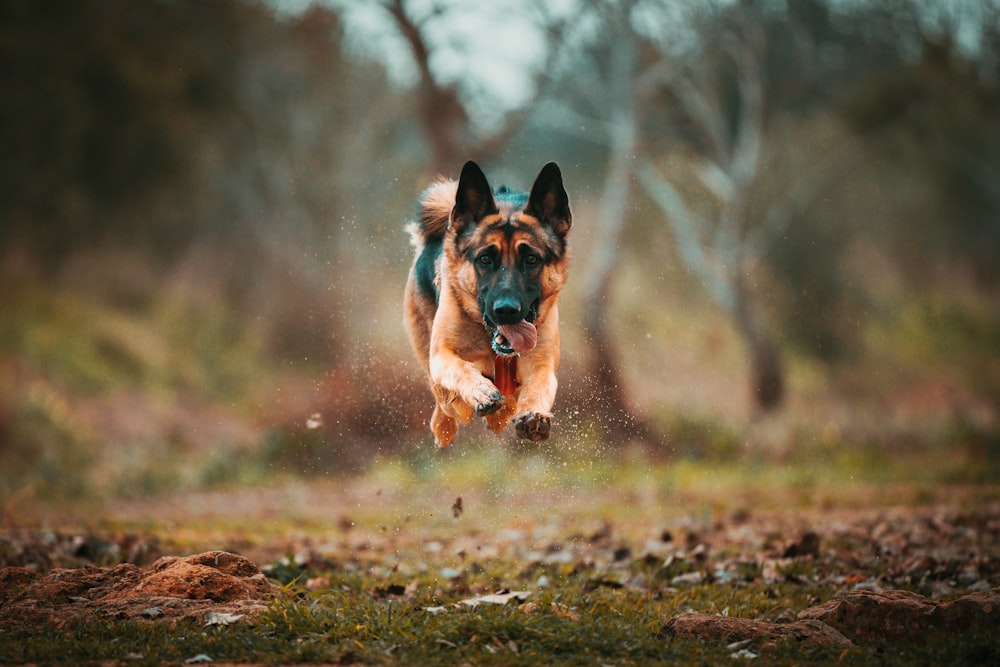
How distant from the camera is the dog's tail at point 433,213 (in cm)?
764

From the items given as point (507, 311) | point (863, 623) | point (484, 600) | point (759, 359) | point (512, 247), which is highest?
point (759, 359)

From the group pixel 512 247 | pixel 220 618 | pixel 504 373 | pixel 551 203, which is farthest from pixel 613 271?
pixel 220 618

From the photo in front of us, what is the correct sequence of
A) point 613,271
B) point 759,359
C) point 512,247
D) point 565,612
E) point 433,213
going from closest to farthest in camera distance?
point 565,612
point 512,247
point 433,213
point 613,271
point 759,359

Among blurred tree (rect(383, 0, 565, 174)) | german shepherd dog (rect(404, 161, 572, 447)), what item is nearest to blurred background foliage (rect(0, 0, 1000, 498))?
blurred tree (rect(383, 0, 565, 174))

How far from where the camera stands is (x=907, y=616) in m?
5.75

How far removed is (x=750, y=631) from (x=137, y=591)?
3.56 meters

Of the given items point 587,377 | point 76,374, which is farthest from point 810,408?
point 76,374

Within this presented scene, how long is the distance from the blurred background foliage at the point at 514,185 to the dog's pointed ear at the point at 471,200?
16.5 feet

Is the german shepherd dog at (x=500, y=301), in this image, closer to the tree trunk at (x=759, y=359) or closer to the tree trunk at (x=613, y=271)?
the tree trunk at (x=613, y=271)

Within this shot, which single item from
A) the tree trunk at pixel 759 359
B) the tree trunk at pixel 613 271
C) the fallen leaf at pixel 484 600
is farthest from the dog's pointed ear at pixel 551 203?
the tree trunk at pixel 759 359

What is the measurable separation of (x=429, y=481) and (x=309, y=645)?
9.43 m

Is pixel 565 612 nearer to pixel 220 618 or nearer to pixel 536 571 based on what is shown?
A: pixel 536 571

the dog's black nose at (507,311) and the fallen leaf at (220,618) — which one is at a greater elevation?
the dog's black nose at (507,311)

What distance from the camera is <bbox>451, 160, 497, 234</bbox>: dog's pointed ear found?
676 cm
